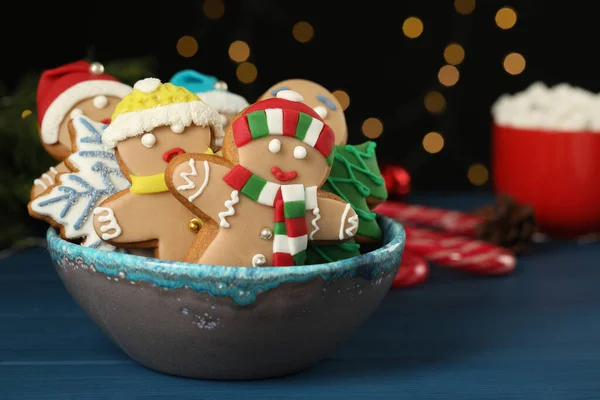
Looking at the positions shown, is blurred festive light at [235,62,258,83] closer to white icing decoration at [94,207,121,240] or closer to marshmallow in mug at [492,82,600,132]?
marshmallow in mug at [492,82,600,132]

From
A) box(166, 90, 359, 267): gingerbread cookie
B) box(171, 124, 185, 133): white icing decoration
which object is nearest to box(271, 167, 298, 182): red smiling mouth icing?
box(166, 90, 359, 267): gingerbread cookie

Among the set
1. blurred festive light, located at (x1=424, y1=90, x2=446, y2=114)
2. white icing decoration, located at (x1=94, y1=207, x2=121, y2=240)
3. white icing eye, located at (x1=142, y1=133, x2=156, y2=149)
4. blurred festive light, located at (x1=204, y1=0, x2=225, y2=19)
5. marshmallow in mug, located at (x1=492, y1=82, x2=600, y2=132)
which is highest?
blurred festive light, located at (x1=204, y1=0, x2=225, y2=19)

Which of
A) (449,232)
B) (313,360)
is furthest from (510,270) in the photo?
(313,360)

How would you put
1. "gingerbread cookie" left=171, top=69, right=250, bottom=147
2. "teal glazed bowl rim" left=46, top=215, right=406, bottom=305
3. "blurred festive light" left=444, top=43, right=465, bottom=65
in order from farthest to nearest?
"blurred festive light" left=444, top=43, right=465, bottom=65
"gingerbread cookie" left=171, top=69, right=250, bottom=147
"teal glazed bowl rim" left=46, top=215, right=406, bottom=305

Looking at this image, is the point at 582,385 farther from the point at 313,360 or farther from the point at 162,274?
the point at 162,274

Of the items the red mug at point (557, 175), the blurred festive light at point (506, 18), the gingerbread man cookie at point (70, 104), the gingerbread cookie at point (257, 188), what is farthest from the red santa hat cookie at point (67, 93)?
the blurred festive light at point (506, 18)

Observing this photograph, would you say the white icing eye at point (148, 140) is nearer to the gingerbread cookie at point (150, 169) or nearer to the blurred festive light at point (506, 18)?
the gingerbread cookie at point (150, 169)
